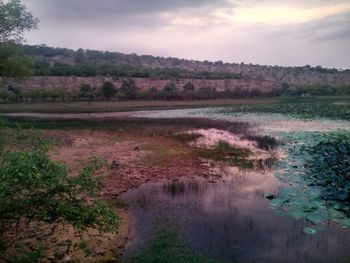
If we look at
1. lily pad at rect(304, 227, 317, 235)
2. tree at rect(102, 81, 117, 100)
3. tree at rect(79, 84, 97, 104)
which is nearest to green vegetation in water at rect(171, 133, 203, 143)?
lily pad at rect(304, 227, 317, 235)

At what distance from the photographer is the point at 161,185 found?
14805 millimetres

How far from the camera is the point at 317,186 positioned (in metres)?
13.7

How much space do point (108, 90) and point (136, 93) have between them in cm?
634

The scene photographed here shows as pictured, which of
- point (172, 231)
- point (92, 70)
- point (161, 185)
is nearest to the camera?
point (172, 231)

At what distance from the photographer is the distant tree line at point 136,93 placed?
6669cm

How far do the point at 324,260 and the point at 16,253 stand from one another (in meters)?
7.11

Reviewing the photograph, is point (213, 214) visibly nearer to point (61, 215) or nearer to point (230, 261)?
point (230, 261)

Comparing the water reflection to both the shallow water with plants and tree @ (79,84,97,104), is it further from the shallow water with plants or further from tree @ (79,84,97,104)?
tree @ (79,84,97,104)

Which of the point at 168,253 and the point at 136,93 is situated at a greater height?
the point at 136,93

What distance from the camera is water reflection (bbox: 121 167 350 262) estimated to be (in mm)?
8648

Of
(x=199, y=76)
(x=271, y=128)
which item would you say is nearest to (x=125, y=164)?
(x=271, y=128)

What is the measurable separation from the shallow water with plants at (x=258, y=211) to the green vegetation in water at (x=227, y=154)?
93 cm

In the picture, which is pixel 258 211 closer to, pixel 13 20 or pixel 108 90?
pixel 13 20

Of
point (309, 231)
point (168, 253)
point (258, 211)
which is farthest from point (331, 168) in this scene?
point (168, 253)
